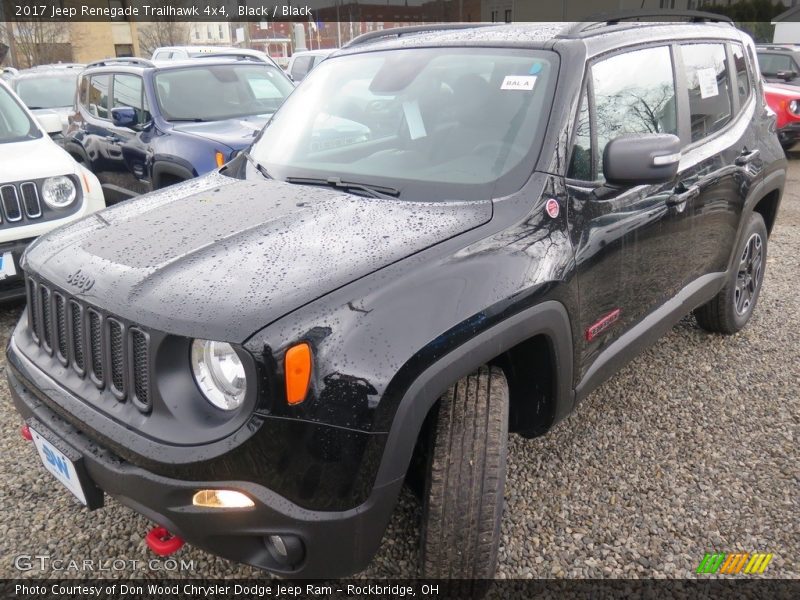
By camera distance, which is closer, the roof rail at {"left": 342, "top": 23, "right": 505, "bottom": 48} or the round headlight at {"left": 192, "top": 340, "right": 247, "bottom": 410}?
the round headlight at {"left": 192, "top": 340, "right": 247, "bottom": 410}

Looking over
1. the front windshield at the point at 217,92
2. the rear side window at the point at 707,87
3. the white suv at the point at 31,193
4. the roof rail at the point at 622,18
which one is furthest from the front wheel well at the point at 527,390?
the front windshield at the point at 217,92

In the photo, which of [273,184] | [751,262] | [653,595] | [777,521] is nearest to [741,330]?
[751,262]

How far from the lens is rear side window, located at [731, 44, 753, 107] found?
11.7 ft

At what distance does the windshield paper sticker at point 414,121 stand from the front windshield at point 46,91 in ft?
33.5

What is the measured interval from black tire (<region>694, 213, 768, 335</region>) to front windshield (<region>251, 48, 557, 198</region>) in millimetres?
1923

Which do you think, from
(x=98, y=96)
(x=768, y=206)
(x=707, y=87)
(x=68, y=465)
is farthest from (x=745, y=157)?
(x=98, y=96)

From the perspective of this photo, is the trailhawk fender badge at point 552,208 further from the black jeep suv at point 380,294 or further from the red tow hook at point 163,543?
the red tow hook at point 163,543

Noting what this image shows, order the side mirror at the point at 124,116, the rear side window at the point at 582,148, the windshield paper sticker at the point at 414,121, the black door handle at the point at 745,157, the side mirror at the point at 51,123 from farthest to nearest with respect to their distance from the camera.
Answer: the side mirror at the point at 124,116
the side mirror at the point at 51,123
the black door handle at the point at 745,157
the windshield paper sticker at the point at 414,121
the rear side window at the point at 582,148

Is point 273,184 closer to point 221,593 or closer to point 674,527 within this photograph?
point 221,593

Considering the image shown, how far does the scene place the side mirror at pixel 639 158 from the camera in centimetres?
221

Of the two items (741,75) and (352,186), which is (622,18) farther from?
(352,186)

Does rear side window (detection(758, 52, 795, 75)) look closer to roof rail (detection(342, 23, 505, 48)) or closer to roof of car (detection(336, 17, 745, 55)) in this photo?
roof of car (detection(336, 17, 745, 55))

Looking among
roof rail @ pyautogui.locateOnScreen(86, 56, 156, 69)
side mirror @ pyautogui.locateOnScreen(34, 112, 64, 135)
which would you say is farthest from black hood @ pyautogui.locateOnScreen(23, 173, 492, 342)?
roof rail @ pyautogui.locateOnScreen(86, 56, 156, 69)

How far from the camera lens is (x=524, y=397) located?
2305mm
